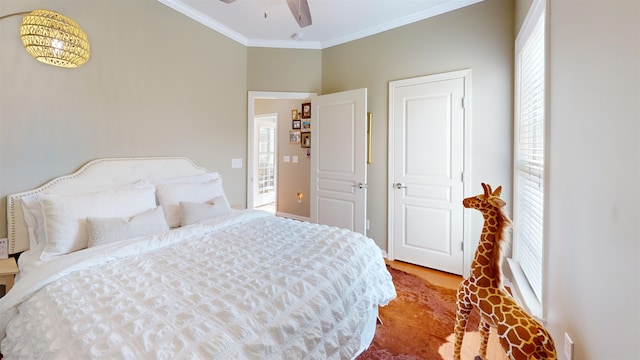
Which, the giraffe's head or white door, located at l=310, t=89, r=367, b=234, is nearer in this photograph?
the giraffe's head

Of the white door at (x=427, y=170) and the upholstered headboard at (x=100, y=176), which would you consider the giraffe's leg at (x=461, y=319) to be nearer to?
the white door at (x=427, y=170)

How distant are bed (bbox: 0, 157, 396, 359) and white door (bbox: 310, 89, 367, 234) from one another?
122 centimetres

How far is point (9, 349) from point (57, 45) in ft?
5.54

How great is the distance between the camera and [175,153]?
2791 millimetres

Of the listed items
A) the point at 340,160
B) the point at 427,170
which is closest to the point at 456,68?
the point at 427,170

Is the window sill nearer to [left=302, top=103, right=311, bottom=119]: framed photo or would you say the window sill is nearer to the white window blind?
the white window blind

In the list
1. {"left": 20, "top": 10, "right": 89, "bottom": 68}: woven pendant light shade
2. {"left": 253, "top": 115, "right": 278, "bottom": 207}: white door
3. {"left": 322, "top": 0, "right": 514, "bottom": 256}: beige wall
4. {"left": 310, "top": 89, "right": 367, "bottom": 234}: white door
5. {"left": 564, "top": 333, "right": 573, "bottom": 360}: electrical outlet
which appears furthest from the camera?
{"left": 253, "top": 115, "right": 278, "bottom": 207}: white door

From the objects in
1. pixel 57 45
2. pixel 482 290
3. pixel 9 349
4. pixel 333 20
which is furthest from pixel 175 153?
pixel 482 290

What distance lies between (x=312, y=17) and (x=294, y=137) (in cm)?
228

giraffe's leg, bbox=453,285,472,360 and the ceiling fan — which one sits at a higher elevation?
the ceiling fan

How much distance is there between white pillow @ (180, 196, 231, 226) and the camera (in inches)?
86.2

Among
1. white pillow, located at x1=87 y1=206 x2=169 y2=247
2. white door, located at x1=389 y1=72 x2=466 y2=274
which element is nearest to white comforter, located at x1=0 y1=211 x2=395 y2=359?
white pillow, located at x1=87 y1=206 x2=169 y2=247

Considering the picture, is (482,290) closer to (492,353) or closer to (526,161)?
(492,353)

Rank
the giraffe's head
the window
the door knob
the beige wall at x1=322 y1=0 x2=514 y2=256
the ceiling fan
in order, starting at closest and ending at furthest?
1. the giraffe's head
2. the window
3. the ceiling fan
4. the beige wall at x1=322 y1=0 x2=514 y2=256
5. the door knob
